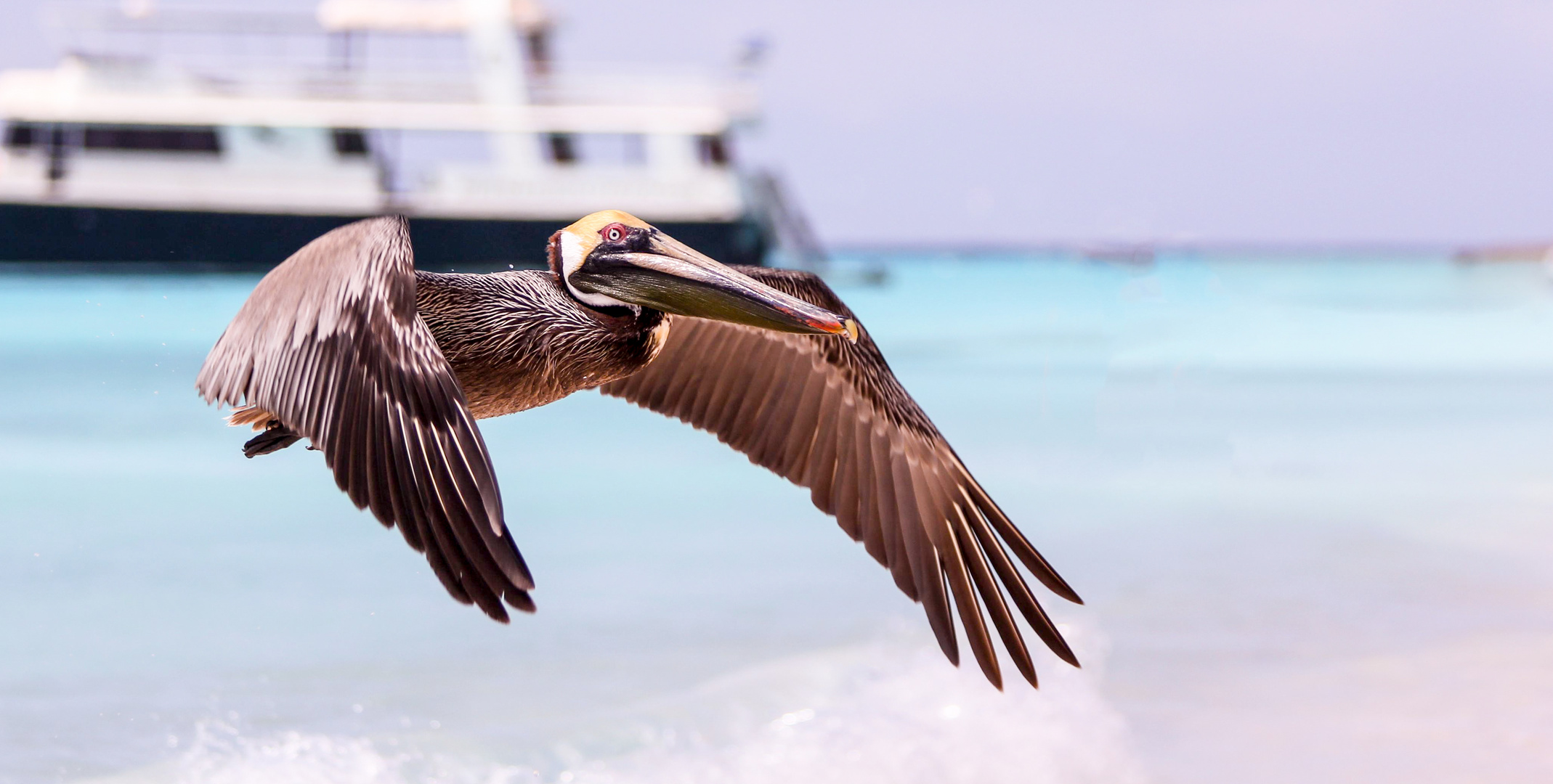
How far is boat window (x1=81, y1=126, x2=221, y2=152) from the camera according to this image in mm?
25609

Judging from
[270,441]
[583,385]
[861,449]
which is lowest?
[861,449]

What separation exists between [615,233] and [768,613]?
4818mm

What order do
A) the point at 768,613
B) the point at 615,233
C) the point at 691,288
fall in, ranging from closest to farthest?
the point at 691,288 → the point at 615,233 → the point at 768,613

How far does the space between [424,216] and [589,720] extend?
19.5m

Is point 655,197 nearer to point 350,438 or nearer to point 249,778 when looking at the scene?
point 249,778

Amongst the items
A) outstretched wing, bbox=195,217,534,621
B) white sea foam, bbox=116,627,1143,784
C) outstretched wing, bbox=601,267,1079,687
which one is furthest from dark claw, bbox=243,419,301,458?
white sea foam, bbox=116,627,1143,784

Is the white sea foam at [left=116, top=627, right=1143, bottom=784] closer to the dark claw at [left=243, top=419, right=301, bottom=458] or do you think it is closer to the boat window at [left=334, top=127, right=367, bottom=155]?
the dark claw at [left=243, top=419, right=301, bottom=458]

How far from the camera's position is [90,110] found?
25594 mm

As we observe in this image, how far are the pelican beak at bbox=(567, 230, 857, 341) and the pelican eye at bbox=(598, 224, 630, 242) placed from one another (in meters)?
0.03

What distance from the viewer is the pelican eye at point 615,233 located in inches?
133

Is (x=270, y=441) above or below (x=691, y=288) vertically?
below

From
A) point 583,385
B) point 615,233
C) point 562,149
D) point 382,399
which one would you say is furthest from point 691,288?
point 562,149

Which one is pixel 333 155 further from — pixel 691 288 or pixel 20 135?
pixel 691 288

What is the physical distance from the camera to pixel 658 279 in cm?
330
